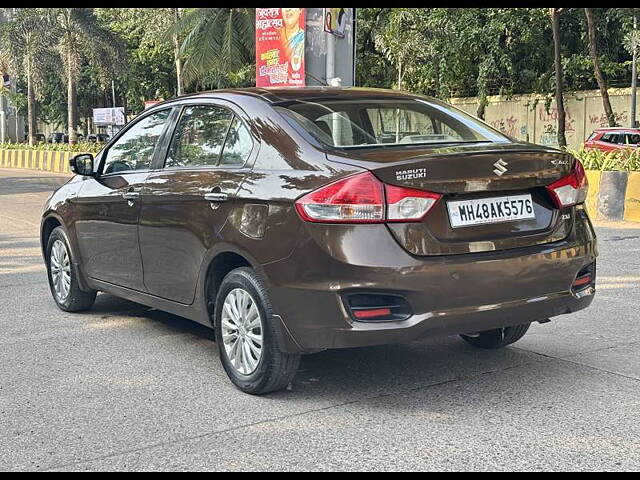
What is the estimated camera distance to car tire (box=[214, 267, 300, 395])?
4.33 meters

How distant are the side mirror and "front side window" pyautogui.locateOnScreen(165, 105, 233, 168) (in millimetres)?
1123

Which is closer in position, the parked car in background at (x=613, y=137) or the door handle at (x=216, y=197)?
the door handle at (x=216, y=197)

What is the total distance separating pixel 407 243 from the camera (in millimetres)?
3990

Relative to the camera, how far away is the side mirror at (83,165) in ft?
20.4

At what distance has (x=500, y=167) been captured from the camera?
4230 mm

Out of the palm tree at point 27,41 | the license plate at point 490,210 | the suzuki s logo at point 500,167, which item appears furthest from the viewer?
the palm tree at point 27,41

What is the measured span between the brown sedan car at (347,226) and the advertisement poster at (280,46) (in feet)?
25.0

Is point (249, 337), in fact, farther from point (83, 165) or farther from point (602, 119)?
point (602, 119)

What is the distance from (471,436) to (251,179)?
1729 millimetres

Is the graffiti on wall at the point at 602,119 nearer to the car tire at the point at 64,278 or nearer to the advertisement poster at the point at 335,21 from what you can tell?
the advertisement poster at the point at 335,21

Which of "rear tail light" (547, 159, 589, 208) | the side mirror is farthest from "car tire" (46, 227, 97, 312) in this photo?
"rear tail light" (547, 159, 589, 208)

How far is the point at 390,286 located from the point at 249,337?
943mm

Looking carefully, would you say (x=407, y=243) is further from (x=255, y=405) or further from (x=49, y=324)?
(x=49, y=324)

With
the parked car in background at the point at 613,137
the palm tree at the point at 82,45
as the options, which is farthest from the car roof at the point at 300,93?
the palm tree at the point at 82,45
